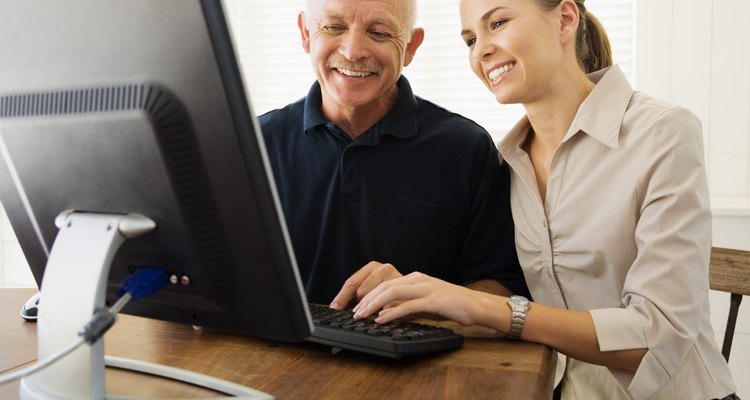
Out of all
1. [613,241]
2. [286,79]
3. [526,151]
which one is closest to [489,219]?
[526,151]

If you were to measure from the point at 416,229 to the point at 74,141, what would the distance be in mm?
998

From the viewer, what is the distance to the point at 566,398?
52.2 inches

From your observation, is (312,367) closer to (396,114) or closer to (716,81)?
(396,114)

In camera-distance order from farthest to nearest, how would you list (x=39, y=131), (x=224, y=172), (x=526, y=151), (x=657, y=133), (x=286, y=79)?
(x=286, y=79), (x=526, y=151), (x=657, y=133), (x=39, y=131), (x=224, y=172)

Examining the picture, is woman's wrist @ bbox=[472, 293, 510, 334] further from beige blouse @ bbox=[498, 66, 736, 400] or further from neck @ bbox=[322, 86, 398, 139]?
neck @ bbox=[322, 86, 398, 139]

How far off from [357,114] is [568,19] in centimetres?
54

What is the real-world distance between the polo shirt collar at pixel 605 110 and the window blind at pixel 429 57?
1384 mm

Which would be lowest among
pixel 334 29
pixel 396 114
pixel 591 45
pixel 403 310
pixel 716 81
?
pixel 716 81

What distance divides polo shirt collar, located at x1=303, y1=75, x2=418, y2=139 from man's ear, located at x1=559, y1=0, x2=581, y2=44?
41cm

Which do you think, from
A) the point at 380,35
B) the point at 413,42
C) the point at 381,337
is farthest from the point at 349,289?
the point at 413,42

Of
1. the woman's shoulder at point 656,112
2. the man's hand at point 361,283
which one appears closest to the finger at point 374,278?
the man's hand at point 361,283

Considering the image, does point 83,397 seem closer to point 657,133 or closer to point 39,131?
point 39,131

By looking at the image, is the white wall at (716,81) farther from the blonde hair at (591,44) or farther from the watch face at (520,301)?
the watch face at (520,301)

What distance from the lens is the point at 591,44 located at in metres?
1.59
